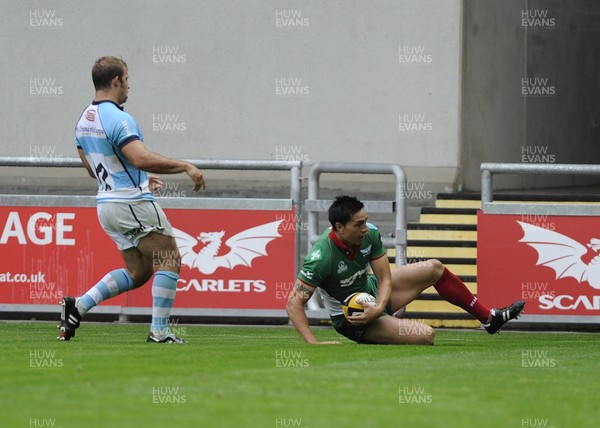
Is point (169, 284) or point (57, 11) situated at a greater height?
point (57, 11)

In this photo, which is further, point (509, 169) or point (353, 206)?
point (509, 169)

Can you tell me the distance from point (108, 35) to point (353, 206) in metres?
8.14

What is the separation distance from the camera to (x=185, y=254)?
13000 millimetres

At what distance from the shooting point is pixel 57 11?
17.3 metres

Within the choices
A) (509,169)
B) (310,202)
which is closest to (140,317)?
(310,202)

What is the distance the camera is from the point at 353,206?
9.90 metres

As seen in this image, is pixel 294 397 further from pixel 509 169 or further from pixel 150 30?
pixel 150 30

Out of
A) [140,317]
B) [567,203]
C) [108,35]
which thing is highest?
[108,35]

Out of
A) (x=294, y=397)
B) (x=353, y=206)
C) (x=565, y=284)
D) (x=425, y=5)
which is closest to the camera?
(x=294, y=397)

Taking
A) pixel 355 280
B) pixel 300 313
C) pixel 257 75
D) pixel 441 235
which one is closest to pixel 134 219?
pixel 300 313

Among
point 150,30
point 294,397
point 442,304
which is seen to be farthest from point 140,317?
point 294,397

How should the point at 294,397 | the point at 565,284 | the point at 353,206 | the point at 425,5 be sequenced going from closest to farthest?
1. the point at 294,397
2. the point at 353,206
3. the point at 565,284
4. the point at 425,5

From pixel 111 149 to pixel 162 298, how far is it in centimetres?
114

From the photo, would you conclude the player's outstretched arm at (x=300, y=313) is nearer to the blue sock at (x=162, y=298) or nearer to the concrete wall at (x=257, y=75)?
the blue sock at (x=162, y=298)
